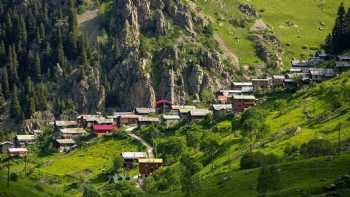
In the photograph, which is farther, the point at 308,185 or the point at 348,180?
the point at 308,185

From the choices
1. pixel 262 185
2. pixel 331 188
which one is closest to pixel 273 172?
pixel 262 185

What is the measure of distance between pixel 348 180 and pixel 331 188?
159 inches

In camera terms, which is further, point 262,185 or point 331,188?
point 262,185

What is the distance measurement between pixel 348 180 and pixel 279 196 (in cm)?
1630

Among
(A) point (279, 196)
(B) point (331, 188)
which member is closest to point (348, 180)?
(B) point (331, 188)

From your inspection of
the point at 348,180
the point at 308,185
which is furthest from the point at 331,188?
the point at 308,185

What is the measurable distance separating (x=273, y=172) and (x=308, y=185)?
7.50 m

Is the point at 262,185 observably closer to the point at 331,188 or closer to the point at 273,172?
the point at 273,172

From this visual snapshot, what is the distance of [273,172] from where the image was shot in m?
193

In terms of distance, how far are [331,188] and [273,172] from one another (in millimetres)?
18462

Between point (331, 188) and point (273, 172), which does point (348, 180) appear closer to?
point (331, 188)

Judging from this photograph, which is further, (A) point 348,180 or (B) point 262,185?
(B) point 262,185

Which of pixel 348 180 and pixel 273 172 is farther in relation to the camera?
pixel 273 172

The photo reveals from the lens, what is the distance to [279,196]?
186 metres
